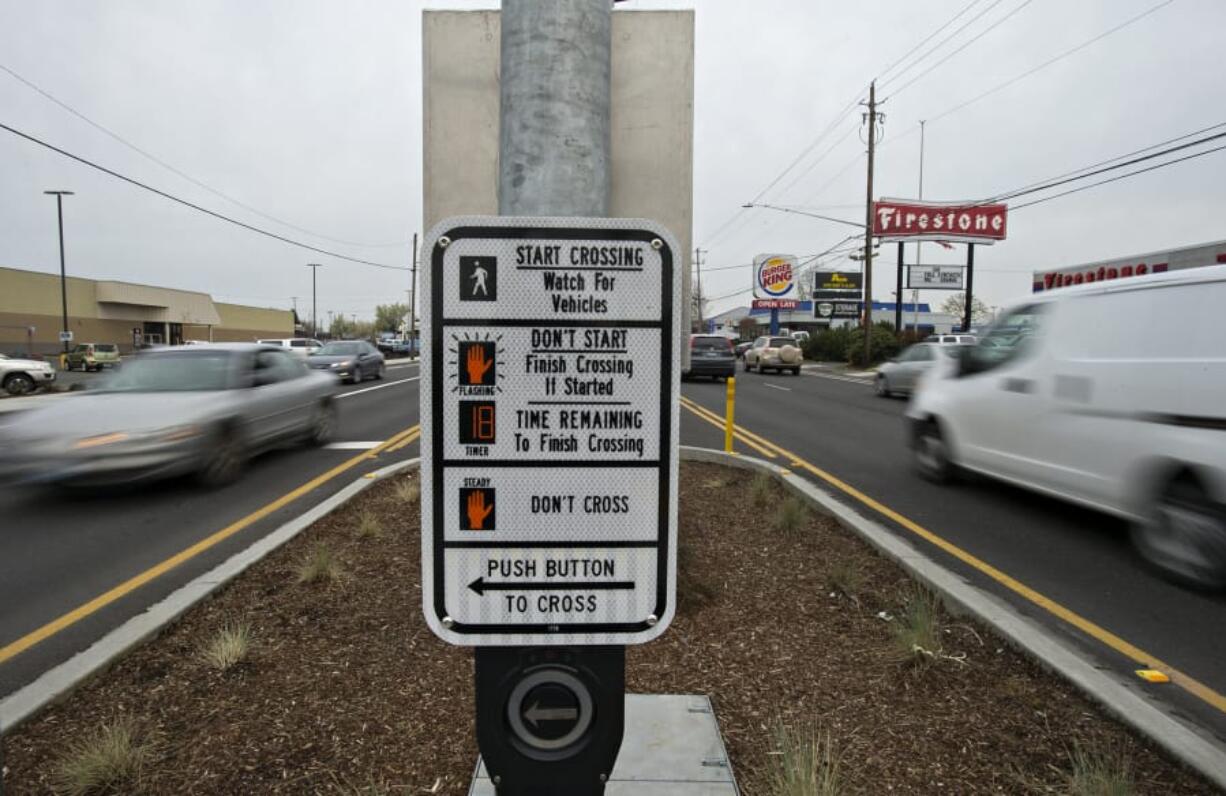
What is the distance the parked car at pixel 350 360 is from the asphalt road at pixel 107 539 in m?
14.8

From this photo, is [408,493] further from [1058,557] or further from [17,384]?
[17,384]

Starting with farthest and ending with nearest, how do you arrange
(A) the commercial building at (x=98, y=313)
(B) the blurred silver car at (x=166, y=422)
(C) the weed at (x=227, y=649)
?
1. (A) the commercial building at (x=98, y=313)
2. (B) the blurred silver car at (x=166, y=422)
3. (C) the weed at (x=227, y=649)

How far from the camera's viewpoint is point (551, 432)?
142 centimetres

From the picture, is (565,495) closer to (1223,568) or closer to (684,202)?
(684,202)

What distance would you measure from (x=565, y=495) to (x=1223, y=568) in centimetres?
505

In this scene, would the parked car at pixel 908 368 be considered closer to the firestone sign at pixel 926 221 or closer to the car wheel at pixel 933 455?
the car wheel at pixel 933 455

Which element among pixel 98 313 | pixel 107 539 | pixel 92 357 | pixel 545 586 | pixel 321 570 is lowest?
pixel 107 539

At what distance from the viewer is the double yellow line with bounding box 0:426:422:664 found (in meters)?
3.84

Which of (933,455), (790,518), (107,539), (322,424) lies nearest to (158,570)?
(107,539)

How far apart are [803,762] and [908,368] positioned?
60.3 ft

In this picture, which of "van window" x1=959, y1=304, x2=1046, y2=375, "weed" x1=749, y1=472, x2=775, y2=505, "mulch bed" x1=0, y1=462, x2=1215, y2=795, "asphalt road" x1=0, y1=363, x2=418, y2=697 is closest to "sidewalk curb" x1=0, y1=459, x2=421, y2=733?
"mulch bed" x1=0, y1=462, x2=1215, y2=795

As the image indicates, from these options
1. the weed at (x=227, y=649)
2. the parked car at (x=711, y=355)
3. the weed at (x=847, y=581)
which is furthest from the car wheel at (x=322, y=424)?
the parked car at (x=711, y=355)

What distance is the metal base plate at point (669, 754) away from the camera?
2395 millimetres

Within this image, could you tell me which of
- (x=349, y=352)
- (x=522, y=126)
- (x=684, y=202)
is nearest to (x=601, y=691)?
(x=522, y=126)
